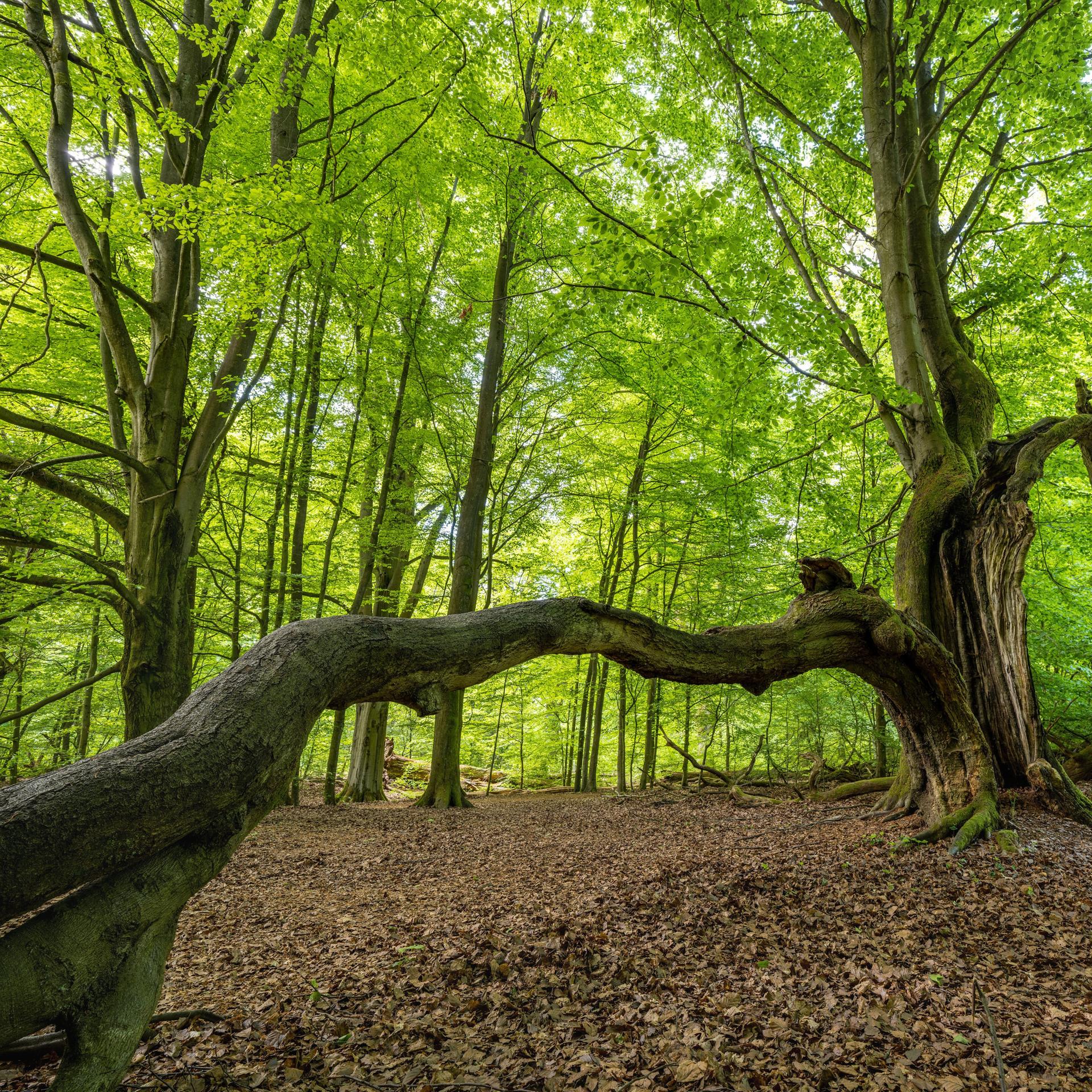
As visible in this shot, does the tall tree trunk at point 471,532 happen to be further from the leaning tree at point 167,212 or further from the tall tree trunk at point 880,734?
the tall tree trunk at point 880,734

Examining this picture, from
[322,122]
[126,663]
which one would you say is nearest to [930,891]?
[126,663]

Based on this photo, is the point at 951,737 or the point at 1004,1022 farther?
the point at 951,737

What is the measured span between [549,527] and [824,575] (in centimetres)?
970

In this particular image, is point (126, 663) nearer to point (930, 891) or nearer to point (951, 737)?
point (930, 891)

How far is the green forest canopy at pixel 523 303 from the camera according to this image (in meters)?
5.93

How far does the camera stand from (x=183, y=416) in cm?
629

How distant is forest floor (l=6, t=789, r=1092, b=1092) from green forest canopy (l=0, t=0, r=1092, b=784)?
3.12 meters

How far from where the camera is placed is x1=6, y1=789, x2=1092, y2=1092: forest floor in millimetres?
2461

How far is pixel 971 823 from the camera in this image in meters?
4.75

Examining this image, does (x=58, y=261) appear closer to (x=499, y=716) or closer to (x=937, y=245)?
(x=937, y=245)

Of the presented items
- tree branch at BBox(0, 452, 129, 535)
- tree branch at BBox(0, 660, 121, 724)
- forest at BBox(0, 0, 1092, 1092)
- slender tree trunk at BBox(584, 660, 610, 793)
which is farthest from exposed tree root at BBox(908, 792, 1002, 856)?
slender tree trunk at BBox(584, 660, 610, 793)

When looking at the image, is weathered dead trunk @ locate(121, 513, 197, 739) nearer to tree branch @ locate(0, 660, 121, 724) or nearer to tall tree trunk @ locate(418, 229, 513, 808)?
tree branch @ locate(0, 660, 121, 724)

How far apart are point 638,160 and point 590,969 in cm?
553

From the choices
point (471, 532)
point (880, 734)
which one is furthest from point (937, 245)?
point (471, 532)
